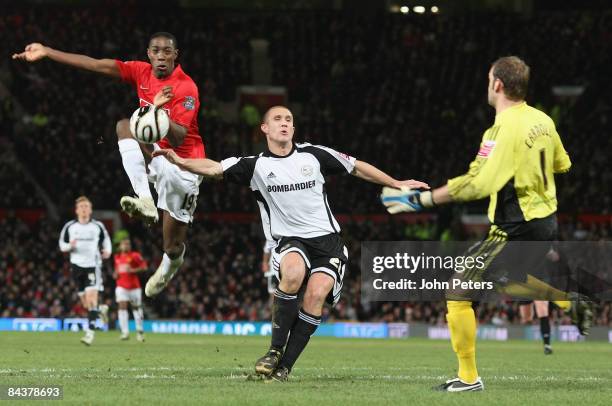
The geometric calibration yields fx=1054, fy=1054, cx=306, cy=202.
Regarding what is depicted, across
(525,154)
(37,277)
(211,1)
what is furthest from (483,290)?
(211,1)

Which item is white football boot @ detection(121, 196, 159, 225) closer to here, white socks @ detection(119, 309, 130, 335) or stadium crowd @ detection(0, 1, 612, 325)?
white socks @ detection(119, 309, 130, 335)

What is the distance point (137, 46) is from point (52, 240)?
8870 millimetres

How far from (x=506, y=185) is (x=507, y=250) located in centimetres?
54

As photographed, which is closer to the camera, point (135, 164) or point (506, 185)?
point (506, 185)

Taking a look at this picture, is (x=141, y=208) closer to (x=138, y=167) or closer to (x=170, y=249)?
(x=138, y=167)

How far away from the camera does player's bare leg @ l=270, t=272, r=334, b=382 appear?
971 centimetres

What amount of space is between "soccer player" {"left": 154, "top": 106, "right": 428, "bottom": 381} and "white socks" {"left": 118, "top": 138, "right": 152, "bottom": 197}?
4.33 ft

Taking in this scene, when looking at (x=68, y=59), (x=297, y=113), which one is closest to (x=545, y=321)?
(x=68, y=59)

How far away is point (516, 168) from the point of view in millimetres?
8266

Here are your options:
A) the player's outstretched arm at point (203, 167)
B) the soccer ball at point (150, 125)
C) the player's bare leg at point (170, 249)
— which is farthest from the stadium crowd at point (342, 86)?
the player's outstretched arm at point (203, 167)

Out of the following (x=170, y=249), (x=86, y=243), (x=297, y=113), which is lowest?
(x=86, y=243)

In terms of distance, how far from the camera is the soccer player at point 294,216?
31.9 ft

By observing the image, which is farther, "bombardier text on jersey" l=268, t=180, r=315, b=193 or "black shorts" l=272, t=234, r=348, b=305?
"bombardier text on jersey" l=268, t=180, r=315, b=193

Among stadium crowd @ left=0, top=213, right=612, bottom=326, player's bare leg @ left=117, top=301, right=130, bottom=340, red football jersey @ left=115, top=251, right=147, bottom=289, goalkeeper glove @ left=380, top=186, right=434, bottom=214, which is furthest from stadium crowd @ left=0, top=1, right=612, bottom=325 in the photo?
goalkeeper glove @ left=380, top=186, right=434, bottom=214
